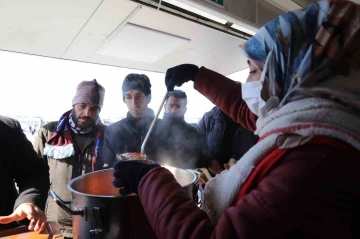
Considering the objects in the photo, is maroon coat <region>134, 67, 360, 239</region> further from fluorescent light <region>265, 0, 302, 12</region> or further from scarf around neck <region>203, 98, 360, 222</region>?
fluorescent light <region>265, 0, 302, 12</region>

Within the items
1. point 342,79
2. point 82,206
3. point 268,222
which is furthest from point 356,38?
point 82,206

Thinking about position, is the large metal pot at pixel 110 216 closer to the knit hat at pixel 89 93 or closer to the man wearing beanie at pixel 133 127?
the man wearing beanie at pixel 133 127

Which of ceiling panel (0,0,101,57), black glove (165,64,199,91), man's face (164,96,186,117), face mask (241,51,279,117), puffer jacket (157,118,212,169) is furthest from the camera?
man's face (164,96,186,117)

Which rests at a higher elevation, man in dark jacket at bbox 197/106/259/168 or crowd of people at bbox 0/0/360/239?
crowd of people at bbox 0/0/360/239

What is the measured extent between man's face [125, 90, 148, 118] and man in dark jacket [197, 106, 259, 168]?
65cm

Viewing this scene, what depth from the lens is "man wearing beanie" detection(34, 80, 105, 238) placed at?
1529 millimetres

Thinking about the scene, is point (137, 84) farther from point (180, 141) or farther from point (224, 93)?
point (224, 93)

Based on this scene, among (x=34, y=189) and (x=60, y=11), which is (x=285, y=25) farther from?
(x=60, y=11)

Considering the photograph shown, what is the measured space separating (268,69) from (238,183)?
0.87 feet

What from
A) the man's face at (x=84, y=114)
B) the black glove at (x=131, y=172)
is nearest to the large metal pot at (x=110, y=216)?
the black glove at (x=131, y=172)

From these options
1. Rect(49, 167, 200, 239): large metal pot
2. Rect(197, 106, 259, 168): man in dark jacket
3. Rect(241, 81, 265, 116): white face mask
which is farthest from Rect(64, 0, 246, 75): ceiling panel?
Rect(49, 167, 200, 239): large metal pot

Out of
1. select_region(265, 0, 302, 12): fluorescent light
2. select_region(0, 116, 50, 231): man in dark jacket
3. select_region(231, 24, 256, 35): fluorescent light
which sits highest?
select_region(265, 0, 302, 12): fluorescent light

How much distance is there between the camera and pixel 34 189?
0.94 m

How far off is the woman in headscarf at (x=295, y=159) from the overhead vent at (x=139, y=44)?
4.45ft
